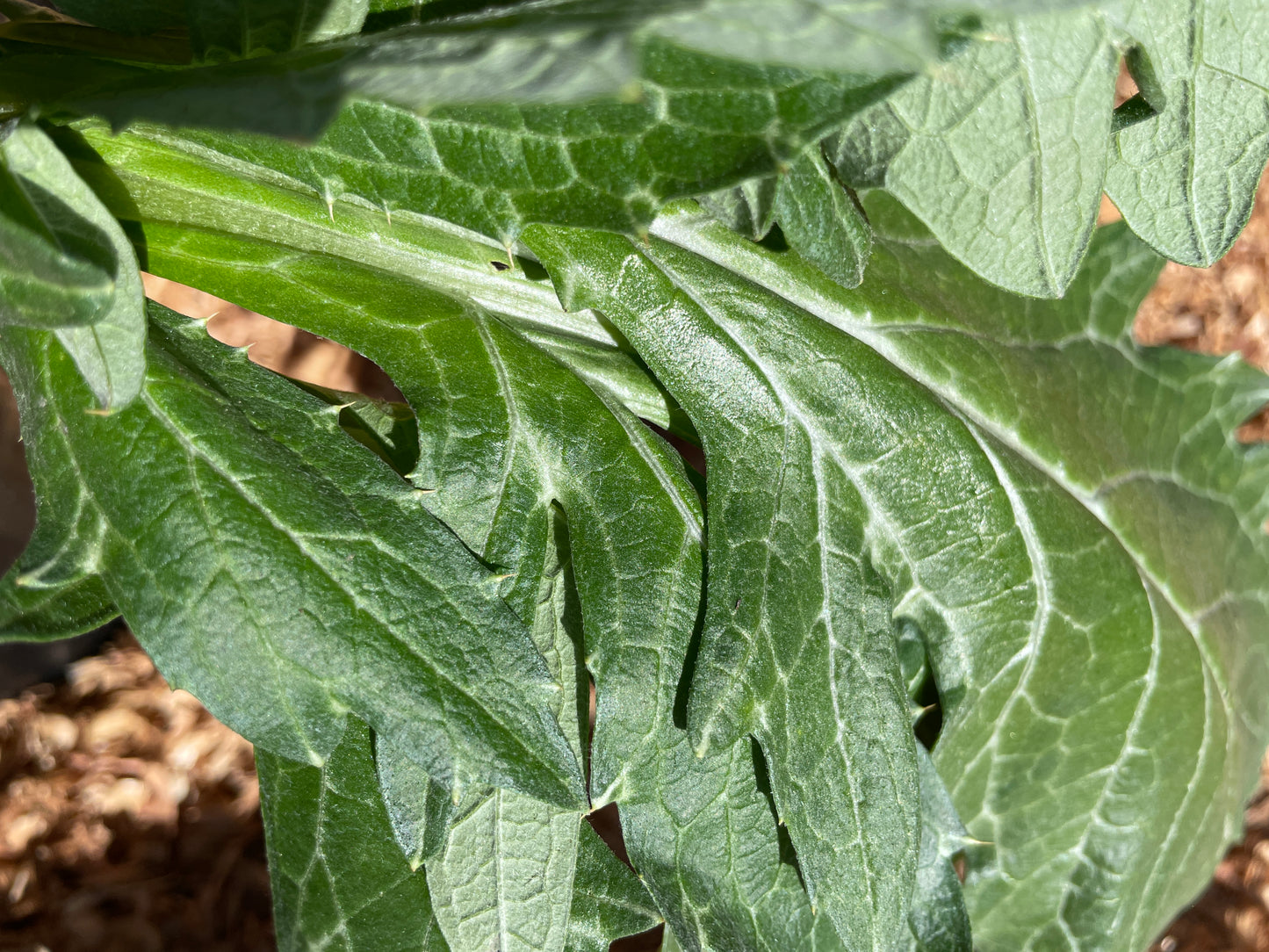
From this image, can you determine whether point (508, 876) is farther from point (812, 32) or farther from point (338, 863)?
point (812, 32)

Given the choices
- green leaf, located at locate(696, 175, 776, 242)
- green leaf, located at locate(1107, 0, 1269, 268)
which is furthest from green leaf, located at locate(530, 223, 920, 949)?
green leaf, located at locate(1107, 0, 1269, 268)

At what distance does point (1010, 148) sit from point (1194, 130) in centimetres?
19

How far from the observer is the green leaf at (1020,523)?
0.99 metres

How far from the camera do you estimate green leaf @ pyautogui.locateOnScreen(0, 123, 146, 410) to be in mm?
614

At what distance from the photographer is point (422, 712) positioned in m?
0.83

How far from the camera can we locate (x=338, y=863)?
3.18ft

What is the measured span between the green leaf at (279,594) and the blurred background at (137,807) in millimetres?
1245

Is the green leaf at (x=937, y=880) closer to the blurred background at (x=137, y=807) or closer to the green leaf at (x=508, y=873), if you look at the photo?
the green leaf at (x=508, y=873)

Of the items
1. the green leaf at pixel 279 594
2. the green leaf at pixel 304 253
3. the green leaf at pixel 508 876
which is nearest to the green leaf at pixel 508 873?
the green leaf at pixel 508 876

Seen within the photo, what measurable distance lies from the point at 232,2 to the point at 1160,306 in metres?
2.38

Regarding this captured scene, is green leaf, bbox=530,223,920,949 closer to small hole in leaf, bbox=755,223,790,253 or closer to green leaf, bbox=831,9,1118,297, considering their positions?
small hole in leaf, bbox=755,223,790,253

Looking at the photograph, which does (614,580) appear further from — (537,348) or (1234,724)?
(1234,724)

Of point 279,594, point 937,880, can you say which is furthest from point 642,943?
point 279,594

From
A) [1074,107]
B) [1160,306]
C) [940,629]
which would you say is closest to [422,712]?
[940,629]
